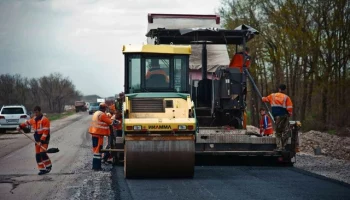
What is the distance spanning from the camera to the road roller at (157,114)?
12.6m

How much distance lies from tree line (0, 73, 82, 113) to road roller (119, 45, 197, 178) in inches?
2532

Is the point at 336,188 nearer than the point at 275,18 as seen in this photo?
Yes

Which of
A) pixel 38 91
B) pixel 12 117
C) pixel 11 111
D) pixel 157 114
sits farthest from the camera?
pixel 38 91

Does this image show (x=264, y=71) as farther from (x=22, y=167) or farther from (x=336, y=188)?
(x=336, y=188)

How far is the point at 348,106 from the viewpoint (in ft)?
107

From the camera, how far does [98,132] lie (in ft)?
49.5

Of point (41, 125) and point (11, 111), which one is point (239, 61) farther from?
point (11, 111)

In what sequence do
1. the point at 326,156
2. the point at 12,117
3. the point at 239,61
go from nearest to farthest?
the point at 239,61
the point at 326,156
the point at 12,117

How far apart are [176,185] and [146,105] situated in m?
2.24

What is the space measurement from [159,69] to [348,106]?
20.6 meters

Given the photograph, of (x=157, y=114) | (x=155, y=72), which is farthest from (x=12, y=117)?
(x=157, y=114)

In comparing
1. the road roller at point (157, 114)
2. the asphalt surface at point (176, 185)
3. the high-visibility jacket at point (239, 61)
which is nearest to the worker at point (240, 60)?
the high-visibility jacket at point (239, 61)

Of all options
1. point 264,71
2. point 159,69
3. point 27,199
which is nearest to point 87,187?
point 27,199

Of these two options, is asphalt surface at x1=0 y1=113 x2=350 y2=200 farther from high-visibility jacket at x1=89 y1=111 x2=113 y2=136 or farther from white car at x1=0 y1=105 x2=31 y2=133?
white car at x1=0 y1=105 x2=31 y2=133
